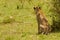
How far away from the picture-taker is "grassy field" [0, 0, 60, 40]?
10727mm

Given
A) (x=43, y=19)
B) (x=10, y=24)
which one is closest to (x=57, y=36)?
(x=43, y=19)

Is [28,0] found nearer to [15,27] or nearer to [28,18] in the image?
[28,18]

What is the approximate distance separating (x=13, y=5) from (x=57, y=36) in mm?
5523

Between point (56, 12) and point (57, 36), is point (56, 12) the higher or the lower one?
the higher one

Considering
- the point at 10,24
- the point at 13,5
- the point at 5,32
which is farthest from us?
the point at 13,5

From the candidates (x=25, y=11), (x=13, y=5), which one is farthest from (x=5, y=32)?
(x=13, y=5)

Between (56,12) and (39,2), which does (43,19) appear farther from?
(39,2)

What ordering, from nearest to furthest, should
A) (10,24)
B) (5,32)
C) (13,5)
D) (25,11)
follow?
(5,32), (10,24), (25,11), (13,5)

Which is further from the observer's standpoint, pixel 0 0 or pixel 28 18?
pixel 0 0

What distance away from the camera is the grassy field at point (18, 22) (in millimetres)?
10727

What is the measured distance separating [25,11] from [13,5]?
1.28m

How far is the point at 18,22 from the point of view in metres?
12.9

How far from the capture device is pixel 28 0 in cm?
1642

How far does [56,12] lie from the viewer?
11.7m
